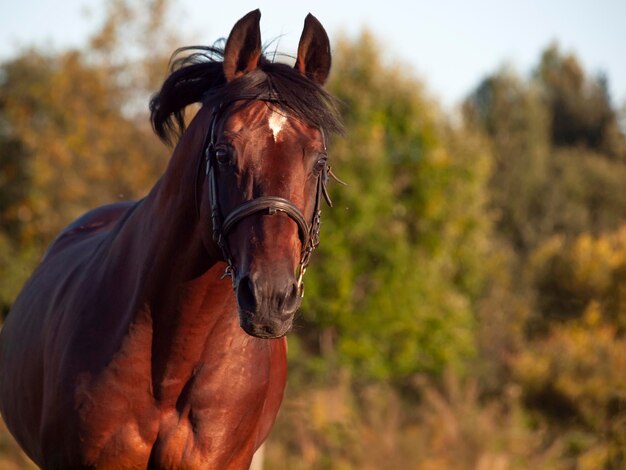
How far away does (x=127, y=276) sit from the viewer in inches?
168

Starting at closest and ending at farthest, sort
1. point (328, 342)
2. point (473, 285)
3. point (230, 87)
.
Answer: point (230, 87) < point (328, 342) < point (473, 285)

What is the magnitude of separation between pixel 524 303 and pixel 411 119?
549 centimetres

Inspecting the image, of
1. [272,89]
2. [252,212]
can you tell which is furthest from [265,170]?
[272,89]

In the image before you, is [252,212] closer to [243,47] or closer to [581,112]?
[243,47]

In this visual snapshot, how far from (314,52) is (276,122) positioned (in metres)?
0.54

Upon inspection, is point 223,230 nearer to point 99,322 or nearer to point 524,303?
point 99,322

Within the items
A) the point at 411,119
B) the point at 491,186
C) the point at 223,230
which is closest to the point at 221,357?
the point at 223,230

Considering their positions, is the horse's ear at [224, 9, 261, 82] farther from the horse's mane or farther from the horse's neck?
the horse's neck

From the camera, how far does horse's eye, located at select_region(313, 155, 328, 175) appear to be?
3.67 metres

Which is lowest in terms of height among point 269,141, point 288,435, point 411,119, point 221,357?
point 288,435

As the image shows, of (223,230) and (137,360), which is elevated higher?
(223,230)

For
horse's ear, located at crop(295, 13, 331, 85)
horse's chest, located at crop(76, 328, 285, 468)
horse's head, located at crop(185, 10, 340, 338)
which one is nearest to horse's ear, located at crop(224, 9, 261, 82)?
horse's head, located at crop(185, 10, 340, 338)

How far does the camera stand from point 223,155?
361cm

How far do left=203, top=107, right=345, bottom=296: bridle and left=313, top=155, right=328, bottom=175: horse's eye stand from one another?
24 millimetres
